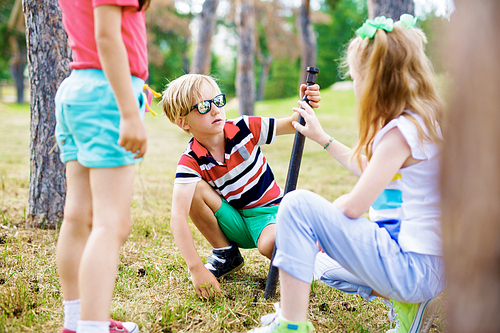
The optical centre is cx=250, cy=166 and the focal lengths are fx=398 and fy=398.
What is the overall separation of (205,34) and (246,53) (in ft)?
4.21

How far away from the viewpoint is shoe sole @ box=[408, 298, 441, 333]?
1641mm

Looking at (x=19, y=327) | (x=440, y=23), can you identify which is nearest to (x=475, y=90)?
(x=440, y=23)

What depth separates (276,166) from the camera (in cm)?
666

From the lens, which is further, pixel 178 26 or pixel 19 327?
pixel 178 26

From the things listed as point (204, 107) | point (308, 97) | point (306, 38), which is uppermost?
point (306, 38)

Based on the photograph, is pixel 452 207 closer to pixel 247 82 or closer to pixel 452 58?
pixel 452 58

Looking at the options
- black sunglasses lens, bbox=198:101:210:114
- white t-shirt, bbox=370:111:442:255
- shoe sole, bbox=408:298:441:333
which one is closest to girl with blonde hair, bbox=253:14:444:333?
white t-shirt, bbox=370:111:442:255

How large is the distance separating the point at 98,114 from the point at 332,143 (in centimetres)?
105

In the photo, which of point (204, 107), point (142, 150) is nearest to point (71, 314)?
point (142, 150)

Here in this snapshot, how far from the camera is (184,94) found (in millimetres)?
2197

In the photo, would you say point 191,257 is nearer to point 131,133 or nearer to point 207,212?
point 207,212

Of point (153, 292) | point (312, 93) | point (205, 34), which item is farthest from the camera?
point (205, 34)

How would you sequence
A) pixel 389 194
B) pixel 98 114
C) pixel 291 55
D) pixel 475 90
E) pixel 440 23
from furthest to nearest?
pixel 291 55
pixel 389 194
pixel 98 114
pixel 440 23
pixel 475 90

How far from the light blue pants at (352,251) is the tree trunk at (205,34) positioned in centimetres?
906
